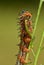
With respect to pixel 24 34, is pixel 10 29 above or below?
below

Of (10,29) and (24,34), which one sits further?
(10,29)

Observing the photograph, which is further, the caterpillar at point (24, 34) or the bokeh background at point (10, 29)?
the bokeh background at point (10, 29)

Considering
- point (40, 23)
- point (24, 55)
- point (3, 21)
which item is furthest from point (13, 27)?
point (24, 55)

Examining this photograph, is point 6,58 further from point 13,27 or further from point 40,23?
point 40,23

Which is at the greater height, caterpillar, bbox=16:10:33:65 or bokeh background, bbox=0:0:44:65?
caterpillar, bbox=16:10:33:65

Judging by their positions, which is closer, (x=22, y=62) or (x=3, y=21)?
(x=22, y=62)

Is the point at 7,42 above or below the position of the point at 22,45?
below

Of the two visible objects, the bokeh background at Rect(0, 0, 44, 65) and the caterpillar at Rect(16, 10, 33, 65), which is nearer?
the caterpillar at Rect(16, 10, 33, 65)

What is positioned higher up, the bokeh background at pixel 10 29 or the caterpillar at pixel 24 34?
the caterpillar at pixel 24 34

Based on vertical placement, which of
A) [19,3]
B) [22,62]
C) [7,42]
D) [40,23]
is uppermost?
[22,62]
